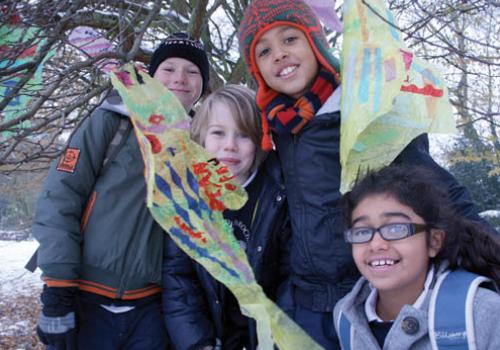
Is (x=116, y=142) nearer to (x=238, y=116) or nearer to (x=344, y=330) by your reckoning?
(x=238, y=116)

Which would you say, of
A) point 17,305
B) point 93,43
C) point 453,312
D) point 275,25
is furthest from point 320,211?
point 17,305

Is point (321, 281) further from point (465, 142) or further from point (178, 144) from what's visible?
point (465, 142)

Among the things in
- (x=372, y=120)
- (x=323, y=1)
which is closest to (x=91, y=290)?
(x=372, y=120)

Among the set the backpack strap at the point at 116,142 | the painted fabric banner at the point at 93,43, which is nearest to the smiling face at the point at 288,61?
the backpack strap at the point at 116,142

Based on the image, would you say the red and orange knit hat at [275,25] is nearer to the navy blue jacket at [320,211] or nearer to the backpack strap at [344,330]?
the navy blue jacket at [320,211]

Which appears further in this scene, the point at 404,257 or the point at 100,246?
the point at 100,246

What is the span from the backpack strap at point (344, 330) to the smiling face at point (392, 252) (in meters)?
0.17

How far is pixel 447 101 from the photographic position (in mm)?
1643

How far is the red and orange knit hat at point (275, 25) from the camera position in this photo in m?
1.78

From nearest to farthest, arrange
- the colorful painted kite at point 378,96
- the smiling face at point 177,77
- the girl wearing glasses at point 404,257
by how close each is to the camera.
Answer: the girl wearing glasses at point 404,257 → the colorful painted kite at point 378,96 → the smiling face at point 177,77

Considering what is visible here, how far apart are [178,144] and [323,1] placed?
2.85ft

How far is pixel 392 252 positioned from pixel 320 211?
12.6 inches

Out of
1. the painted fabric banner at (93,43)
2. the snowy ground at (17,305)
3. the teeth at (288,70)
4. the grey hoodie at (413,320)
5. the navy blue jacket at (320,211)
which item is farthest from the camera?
the snowy ground at (17,305)

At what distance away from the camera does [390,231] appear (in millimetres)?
1478
